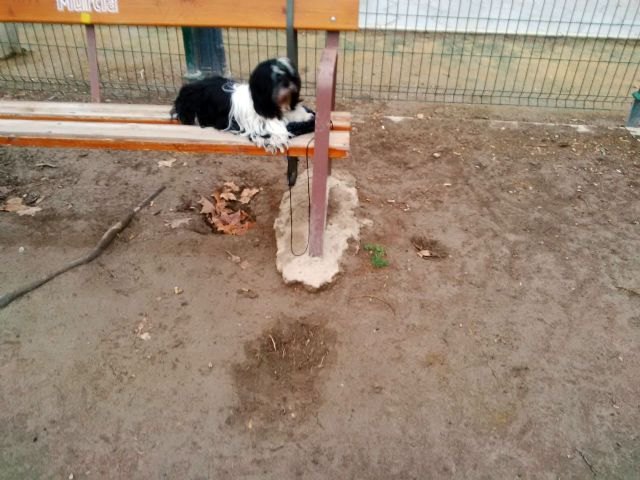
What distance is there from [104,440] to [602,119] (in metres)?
5.18

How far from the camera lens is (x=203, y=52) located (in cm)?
526

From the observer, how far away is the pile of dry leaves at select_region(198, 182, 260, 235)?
3.56 m

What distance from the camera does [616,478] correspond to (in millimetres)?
2197

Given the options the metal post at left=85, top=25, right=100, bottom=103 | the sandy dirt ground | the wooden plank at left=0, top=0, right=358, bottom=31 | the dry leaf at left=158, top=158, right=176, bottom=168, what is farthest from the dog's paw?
the dry leaf at left=158, top=158, right=176, bottom=168

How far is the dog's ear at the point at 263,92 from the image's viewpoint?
272 centimetres

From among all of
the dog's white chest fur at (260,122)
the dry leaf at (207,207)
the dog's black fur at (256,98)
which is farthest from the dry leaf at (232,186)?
the dog's white chest fur at (260,122)

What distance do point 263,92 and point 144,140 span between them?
681mm

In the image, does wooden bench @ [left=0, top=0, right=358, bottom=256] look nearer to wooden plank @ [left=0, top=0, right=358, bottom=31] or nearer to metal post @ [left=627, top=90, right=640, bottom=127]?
wooden plank @ [left=0, top=0, right=358, bottom=31]

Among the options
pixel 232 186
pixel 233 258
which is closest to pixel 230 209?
pixel 232 186

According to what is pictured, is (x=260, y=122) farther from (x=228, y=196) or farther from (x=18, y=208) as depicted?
(x=18, y=208)

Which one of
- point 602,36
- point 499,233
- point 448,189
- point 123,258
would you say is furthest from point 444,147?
point 602,36

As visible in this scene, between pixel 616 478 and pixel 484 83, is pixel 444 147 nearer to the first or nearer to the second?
pixel 484 83

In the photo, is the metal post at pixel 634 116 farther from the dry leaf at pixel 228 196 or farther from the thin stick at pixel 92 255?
the thin stick at pixel 92 255

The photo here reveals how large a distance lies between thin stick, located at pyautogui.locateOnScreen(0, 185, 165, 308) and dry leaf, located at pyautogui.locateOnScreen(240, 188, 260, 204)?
626 mm
